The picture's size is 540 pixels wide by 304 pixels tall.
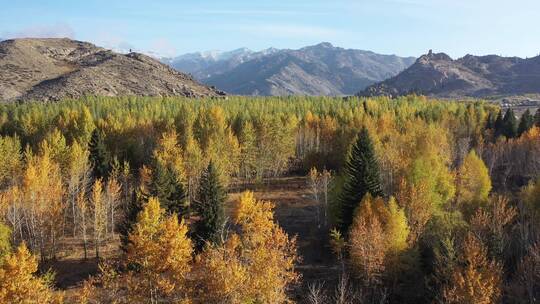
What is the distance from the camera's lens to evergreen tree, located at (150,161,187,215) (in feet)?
188

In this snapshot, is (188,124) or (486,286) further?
(188,124)

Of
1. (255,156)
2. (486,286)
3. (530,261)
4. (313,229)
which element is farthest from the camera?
(255,156)

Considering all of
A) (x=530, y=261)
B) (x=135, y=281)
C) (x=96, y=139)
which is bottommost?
(x=135, y=281)

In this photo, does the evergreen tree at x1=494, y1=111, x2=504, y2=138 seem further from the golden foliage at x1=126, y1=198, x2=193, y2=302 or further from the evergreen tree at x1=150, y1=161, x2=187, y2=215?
the golden foliage at x1=126, y1=198, x2=193, y2=302

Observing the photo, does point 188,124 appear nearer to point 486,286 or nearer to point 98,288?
point 98,288

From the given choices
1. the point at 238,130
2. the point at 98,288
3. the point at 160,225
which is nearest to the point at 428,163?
the point at 160,225

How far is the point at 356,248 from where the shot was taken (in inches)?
1811

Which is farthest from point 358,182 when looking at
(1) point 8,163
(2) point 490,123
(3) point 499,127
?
(2) point 490,123

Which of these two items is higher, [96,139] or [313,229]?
[96,139]

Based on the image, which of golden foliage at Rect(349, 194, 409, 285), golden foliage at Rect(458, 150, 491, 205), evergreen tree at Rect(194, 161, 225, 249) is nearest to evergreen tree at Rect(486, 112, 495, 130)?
golden foliage at Rect(458, 150, 491, 205)

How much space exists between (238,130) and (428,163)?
192 feet

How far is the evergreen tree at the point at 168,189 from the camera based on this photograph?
57.3 metres

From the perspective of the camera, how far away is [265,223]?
2009 inches

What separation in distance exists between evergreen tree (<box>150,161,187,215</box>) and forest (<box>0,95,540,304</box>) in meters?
0.22
